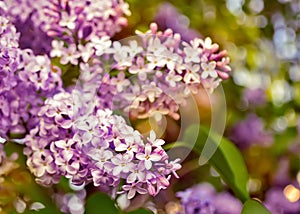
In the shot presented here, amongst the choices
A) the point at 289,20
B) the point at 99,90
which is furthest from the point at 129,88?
the point at 289,20

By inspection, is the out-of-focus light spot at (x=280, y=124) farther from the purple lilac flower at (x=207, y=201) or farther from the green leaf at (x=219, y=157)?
the green leaf at (x=219, y=157)

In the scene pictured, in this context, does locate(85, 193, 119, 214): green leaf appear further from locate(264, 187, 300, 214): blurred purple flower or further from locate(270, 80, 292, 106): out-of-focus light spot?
locate(270, 80, 292, 106): out-of-focus light spot

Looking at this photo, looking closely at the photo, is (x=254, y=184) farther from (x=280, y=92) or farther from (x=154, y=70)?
(x=154, y=70)

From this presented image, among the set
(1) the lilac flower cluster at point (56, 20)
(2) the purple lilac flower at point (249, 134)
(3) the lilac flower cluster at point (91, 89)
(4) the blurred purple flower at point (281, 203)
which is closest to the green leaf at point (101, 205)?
(3) the lilac flower cluster at point (91, 89)

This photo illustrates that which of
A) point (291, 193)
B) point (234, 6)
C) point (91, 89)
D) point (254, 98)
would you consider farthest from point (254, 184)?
point (91, 89)

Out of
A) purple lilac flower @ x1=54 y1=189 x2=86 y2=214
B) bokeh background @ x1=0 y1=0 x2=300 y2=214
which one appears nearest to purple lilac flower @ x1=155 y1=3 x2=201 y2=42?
bokeh background @ x1=0 y1=0 x2=300 y2=214

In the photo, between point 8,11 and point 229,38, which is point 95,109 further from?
point 229,38
